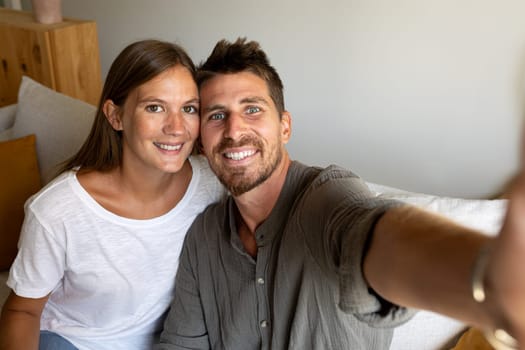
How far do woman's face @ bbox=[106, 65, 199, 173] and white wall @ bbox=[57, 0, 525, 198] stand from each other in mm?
881

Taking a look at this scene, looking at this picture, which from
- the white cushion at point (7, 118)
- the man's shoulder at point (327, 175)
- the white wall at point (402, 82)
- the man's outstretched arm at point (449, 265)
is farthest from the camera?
the white cushion at point (7, 118)

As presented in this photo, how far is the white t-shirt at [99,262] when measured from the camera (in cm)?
125

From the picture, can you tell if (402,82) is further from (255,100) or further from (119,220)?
(119,220)

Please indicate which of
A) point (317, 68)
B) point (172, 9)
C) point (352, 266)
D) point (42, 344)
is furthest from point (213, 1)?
point (352, 266)

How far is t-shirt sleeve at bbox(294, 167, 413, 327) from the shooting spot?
2.28 feet

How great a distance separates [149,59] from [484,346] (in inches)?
38.7

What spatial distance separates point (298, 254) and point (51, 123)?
46.7 inches

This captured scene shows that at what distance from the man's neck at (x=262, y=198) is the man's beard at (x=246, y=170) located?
0.02 m

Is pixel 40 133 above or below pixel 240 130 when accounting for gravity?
below

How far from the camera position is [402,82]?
6.23 feet

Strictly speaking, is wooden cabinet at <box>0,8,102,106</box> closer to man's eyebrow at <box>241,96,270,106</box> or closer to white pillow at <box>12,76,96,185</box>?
white pillow at <box>12,76,96,185</box>

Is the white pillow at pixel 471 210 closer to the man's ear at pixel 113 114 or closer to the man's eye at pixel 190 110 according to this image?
the man's eye at pixel 190 110

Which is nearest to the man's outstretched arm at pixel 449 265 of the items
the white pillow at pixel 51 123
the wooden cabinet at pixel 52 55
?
the white pillow at pixel 51 123

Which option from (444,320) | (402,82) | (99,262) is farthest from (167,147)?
(402,82)
